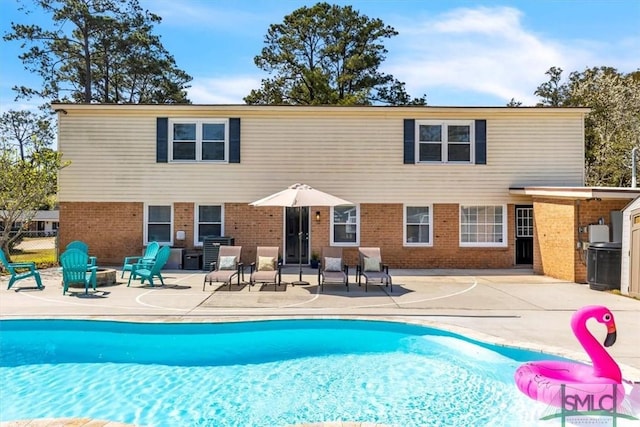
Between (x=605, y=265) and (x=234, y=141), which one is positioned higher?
(x=234, y=141)

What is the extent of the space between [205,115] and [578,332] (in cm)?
1368

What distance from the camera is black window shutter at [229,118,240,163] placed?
15.2 m

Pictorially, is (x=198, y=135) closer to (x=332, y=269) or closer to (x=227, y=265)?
(x=227, y=265)

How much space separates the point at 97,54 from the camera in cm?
2862

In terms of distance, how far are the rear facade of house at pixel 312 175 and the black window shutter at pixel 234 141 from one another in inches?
1.5

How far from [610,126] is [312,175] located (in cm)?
2239

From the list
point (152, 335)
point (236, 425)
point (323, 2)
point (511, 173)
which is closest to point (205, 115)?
point (152, 335)

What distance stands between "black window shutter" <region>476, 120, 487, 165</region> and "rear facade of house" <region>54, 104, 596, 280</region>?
0.12 feet

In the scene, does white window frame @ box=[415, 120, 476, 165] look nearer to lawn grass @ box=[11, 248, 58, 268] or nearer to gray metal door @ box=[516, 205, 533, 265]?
gray metal door @ box=[516, 205, 533, 265]

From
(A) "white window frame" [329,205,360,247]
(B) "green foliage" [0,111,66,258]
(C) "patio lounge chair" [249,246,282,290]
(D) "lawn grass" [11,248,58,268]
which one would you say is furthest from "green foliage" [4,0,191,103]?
(C) "patio lounge chair" [249,246,282,290]

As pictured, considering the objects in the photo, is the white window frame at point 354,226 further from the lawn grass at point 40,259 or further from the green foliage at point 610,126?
the green foliage at point 610,126

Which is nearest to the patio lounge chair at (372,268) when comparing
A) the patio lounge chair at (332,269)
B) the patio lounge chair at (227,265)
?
the patio lounge chair at (332,269)

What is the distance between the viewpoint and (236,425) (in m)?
4.57

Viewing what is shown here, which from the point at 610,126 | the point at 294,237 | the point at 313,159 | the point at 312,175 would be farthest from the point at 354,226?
the point at 610,126
